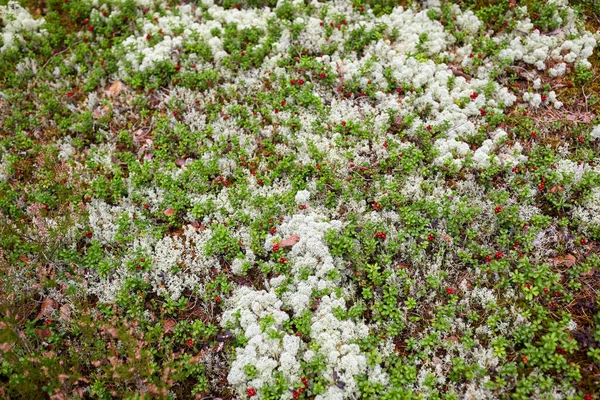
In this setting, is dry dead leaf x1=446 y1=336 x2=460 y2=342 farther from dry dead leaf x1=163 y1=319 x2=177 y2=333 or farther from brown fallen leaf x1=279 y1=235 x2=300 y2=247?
dry dead leaf x1=163 y1=319 x2=177 y2=333

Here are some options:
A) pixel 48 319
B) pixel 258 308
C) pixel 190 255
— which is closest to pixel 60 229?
pixel 48 319

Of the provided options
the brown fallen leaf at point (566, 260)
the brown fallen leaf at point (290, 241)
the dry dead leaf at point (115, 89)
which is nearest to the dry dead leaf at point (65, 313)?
the brown fallen leaf at point (290, 241)

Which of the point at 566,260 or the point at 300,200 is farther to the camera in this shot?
the point at 300,200

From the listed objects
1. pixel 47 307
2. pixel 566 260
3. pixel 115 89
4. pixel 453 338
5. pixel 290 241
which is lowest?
pixel 47 307

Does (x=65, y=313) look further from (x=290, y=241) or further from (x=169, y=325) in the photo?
(x=290, y=241)

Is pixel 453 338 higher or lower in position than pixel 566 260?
lower

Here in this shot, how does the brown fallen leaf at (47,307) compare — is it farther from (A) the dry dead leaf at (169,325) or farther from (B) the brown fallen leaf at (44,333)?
(A) the dry dead leaf at (169,325)

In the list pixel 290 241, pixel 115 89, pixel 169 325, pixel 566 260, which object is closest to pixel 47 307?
pixel 169 325

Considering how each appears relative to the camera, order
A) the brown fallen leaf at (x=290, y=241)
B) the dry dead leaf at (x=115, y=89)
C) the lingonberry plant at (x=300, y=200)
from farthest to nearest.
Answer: the dry dead leaf at (x=115, y=89) → the brown fallen leaf at (x=290, y=241) → the lingonberry plant at (x=300, y=200)
